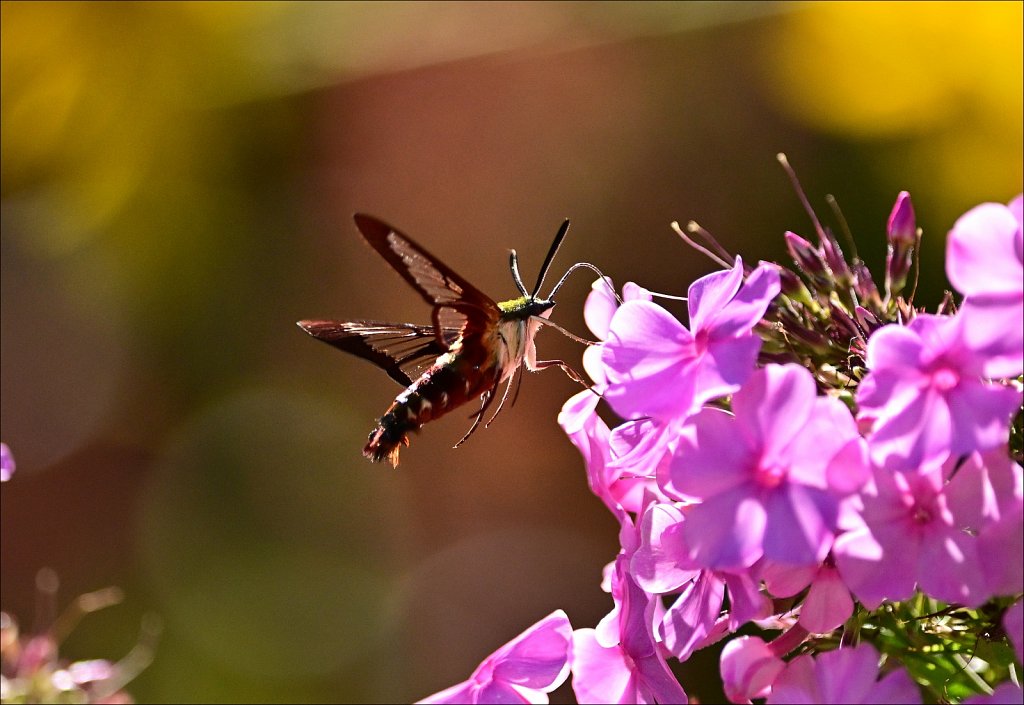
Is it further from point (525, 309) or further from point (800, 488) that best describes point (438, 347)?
point (800, 488)

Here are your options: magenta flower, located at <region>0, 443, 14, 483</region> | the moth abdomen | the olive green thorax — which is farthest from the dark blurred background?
magenta flower, located at <region>0, 443, 14, 483</region>

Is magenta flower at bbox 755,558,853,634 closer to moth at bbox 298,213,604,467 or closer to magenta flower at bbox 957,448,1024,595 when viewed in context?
magenta flower at bbox 957,448,1024,595

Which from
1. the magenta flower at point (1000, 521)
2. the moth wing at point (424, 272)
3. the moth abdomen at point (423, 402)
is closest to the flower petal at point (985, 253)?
the magenta flower at point (1000, 521)

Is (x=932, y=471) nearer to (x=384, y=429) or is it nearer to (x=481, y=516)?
(x=384, y=429)

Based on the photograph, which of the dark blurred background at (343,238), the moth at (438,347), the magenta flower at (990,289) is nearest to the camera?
the magenta flower at (990,289)

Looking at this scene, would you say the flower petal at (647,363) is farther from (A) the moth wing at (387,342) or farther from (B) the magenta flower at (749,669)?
(A) the moth wing at (387,342)
